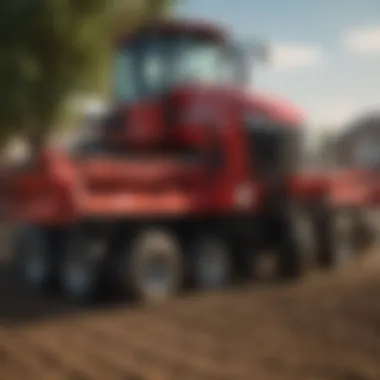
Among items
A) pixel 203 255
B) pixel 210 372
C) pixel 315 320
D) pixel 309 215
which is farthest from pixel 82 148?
pixel 210 372

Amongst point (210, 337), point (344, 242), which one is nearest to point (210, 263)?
point (344, 242)

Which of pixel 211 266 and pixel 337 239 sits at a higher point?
pixel 337 239

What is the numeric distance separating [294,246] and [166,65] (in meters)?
2.27

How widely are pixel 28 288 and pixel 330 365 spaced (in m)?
4.78

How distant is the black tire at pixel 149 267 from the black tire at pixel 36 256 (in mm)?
1058

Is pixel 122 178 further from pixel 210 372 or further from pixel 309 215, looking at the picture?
pixel 210 372

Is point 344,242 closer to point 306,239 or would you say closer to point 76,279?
point 306,239

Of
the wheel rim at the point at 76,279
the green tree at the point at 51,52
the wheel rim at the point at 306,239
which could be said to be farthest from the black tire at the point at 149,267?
the green tree at the point at 51,52

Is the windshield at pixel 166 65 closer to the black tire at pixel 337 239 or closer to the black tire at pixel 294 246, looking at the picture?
the black tire at pixel 294 246

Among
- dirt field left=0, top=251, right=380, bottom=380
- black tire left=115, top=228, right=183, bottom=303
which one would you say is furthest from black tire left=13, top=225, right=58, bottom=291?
black tire left=115, top=228, right=183, bottom=303

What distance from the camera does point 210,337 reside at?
22.5 feet

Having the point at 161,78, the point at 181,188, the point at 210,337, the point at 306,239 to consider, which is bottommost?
the point at 210,337

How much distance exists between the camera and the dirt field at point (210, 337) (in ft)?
18.9

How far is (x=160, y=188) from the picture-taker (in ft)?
29.6
